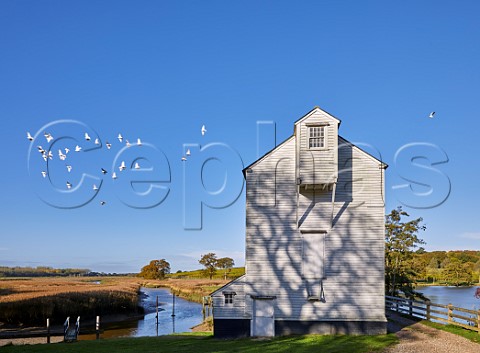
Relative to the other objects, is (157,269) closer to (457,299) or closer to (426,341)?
(457,299)

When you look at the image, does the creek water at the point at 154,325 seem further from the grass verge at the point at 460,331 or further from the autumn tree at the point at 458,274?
the autumn tree at the point at 458,274

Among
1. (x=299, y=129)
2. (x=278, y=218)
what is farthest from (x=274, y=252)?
(x=299, y=129)

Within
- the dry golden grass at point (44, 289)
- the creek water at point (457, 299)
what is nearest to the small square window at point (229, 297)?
the creek water at point (457, 299)

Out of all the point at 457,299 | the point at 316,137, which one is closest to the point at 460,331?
the point at 316,137

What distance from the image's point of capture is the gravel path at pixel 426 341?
55.3 feet

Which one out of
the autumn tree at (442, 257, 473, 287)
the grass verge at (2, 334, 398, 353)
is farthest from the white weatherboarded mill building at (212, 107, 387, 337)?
the autumn tree at (442, 257, 473, 287)

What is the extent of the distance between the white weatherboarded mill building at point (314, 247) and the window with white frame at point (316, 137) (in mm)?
52

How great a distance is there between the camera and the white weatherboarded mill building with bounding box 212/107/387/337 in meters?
20.8

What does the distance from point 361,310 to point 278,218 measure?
20.3ft

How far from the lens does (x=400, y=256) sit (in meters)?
38.6

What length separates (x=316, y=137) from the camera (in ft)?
69.8

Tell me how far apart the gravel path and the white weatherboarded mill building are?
5.40ft

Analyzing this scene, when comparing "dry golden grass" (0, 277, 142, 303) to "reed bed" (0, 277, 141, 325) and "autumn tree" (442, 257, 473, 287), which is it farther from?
"autumn tree" (442, 257, 473, 287)

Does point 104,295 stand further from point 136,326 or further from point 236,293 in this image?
point 236,293
